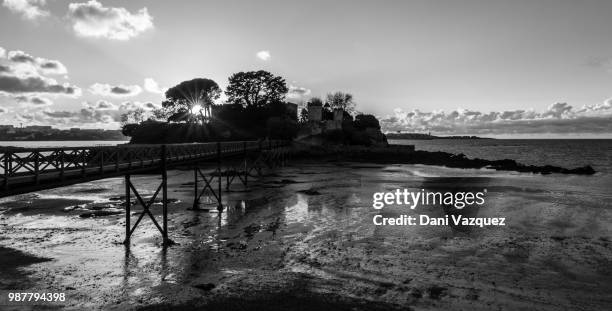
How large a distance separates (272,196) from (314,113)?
219 ft

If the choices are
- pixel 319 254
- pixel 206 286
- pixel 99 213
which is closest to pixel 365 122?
pixel 99 213

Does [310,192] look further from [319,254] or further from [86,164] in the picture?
[86,164]

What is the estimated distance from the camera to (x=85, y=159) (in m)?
13.3

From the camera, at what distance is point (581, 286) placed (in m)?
11.2

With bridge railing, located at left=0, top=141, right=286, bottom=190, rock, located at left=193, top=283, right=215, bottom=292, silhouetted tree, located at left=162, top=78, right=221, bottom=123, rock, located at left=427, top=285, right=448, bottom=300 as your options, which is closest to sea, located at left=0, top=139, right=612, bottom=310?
rock, located at left=427, top=285, right=448, bottom=300

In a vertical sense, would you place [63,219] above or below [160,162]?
below

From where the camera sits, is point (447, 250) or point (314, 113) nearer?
point (447, 250)

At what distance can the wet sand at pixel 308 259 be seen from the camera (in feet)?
34.0

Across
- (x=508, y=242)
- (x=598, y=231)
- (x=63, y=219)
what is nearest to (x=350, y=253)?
(x=508, y=242)

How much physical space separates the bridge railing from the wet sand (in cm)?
329

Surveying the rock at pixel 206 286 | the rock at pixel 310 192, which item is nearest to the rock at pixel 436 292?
the rock at pixel 206 286

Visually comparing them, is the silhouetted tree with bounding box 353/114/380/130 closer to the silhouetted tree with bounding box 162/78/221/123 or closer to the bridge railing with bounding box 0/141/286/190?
the silhouetted tree with bounding box 162/78/221/123

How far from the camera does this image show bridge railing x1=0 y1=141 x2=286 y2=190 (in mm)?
10516

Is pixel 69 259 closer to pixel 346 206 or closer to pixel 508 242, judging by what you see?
Answer: pixel 346 206
